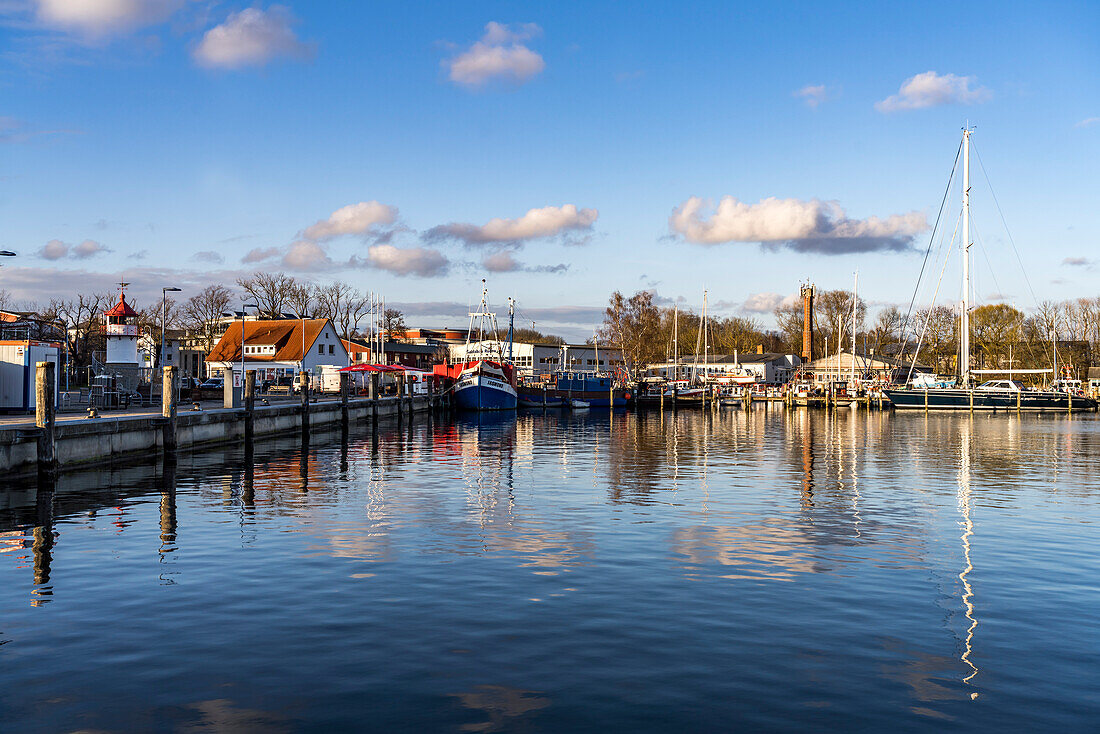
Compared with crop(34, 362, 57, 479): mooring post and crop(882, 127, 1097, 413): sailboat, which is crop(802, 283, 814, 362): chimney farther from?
crop(34, 362, 57, 479): mooring post

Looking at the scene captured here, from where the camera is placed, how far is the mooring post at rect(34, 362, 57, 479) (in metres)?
23.6

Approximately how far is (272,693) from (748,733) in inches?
189

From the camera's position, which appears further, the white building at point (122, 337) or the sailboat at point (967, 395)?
the sailboat at point (967, 395)

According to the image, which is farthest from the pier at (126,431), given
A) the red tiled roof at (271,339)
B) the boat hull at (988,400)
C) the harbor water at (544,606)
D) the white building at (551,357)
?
the white building at (551,357)

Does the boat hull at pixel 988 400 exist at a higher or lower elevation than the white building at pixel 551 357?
lower

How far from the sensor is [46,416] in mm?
24000

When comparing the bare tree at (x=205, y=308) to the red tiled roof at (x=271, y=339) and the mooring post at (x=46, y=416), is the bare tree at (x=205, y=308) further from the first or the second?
the mooring post at (x=46, y=416)

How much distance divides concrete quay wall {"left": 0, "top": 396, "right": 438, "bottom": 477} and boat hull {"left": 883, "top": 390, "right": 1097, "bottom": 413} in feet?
218

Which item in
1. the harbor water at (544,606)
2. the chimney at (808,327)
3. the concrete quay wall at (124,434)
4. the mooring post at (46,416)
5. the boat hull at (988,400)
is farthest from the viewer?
the chimney at (808,327)

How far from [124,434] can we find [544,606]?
22.3 metres

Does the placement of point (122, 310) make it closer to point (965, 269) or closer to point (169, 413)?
point (169, 413)

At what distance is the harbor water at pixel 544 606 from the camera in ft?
28.9

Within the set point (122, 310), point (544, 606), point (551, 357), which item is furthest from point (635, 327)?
point (544, 606)

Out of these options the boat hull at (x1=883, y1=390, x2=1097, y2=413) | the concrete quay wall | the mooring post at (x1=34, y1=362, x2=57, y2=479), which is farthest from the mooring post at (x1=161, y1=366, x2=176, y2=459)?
the boat hull at (x1=883, y1=390, x2=1097, y2=413)
